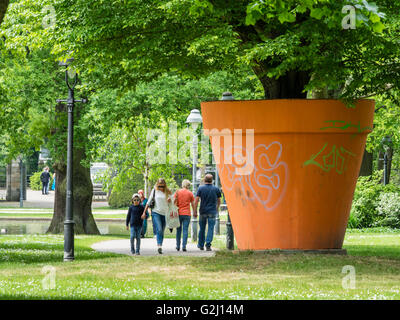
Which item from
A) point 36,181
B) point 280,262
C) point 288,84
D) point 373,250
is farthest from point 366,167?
point 36,181

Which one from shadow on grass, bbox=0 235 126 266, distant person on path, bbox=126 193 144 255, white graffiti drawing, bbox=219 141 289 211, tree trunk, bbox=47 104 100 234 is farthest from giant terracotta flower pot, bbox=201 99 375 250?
tree trunk, bbox=47 104 100 234

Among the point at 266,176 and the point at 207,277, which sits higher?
the point at 266,176

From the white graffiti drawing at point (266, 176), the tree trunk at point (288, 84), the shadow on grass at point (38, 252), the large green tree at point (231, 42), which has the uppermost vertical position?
the large green tree at point (231, 42)

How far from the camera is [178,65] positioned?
55.9ft

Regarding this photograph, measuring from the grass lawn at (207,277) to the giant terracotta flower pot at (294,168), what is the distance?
99 cm

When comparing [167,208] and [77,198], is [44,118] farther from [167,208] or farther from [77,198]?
[167,208]

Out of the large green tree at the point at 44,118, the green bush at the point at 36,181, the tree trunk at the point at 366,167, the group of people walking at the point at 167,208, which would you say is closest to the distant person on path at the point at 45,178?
the green bush at the point at 36,181

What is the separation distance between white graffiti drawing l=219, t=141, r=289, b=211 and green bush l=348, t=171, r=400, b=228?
48.1 ft

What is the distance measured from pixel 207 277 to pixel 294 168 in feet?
12.9

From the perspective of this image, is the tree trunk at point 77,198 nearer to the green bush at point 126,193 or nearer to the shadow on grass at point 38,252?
the shadow on grass at point 38,252

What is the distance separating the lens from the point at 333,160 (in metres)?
15.3

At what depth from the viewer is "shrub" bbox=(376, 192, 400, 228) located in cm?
2891

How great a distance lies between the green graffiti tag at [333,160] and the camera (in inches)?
597
